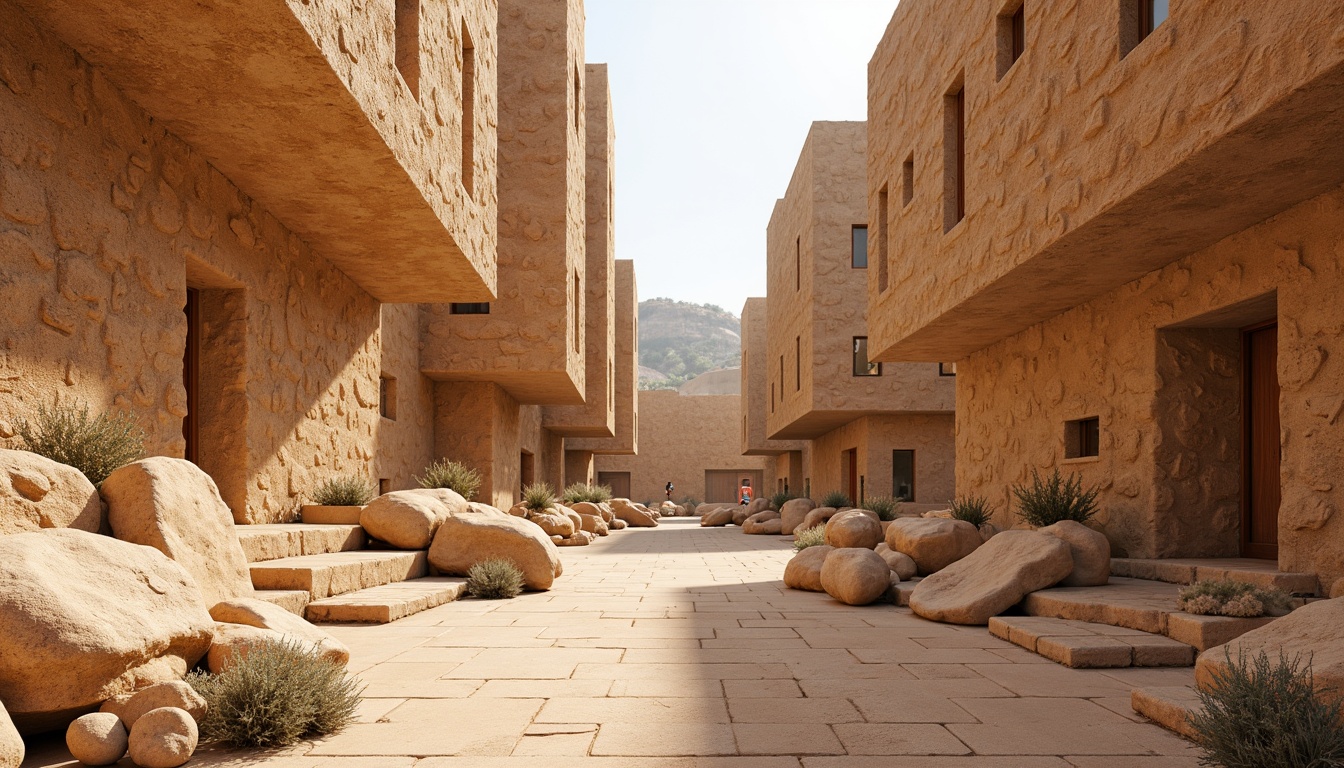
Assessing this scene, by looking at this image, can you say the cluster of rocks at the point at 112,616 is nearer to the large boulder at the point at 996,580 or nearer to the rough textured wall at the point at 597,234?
the large boulder at the point at 996,580

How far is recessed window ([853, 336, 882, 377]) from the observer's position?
19.1 metres

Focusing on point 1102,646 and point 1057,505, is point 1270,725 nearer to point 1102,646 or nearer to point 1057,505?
point 1102,646

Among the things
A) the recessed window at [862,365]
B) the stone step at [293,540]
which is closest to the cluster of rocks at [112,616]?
the stone step at [293,540]

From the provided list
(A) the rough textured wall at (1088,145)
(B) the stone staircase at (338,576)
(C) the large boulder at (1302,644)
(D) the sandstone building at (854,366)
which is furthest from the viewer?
(D) the sandstone building at (854,366)

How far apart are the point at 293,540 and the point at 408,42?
14.7 ft

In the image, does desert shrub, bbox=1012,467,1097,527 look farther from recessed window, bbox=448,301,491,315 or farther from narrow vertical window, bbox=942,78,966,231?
recessed window, bbox=448,301,491,315

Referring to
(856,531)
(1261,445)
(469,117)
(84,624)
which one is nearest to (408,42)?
(469,117)

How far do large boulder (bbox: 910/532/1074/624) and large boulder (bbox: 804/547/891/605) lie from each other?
0.46 metres

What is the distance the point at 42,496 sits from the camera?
4.08 meters

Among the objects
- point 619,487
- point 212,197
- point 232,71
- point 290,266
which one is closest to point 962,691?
point 232,71

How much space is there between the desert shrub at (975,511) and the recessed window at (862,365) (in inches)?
267

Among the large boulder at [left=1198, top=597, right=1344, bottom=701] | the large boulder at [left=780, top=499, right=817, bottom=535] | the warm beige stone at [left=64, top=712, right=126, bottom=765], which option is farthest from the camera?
the large boulder at [left=780, top=499, right=817, bottom=535]

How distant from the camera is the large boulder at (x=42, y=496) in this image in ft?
12.7

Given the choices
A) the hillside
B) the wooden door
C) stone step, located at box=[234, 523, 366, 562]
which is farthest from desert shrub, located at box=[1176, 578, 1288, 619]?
the hillside
